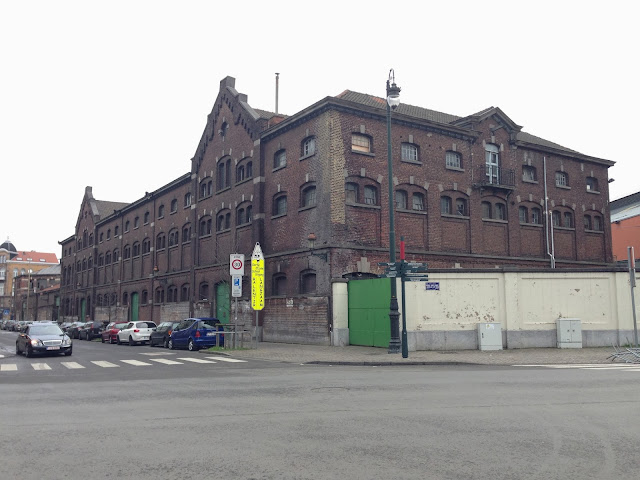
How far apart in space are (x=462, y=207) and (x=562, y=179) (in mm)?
9112

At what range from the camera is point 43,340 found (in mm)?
21656

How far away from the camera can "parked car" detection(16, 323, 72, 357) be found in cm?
2155

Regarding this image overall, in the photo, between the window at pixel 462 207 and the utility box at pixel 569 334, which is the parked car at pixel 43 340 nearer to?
the utility box at pixel 569 334

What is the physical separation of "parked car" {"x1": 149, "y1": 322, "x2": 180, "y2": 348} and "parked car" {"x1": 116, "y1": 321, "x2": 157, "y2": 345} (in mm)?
1570

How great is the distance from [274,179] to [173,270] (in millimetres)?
15929

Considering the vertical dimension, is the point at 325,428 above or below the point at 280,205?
below

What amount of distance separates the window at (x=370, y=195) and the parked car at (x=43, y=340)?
14.3 metres

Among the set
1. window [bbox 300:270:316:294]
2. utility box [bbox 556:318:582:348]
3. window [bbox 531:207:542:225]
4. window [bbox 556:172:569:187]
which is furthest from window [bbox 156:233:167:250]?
utility box [bbox 556:318:582:348]

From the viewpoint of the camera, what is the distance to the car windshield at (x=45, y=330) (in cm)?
2255

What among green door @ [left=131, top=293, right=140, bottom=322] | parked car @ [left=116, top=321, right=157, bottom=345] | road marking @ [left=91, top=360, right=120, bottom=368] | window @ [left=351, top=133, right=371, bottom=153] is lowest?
road marking @ [left=91, top=360, right=120, bottom=368]

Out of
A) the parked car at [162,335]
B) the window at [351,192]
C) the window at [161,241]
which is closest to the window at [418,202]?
the window at [351,192]

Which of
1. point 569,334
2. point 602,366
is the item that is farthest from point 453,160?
point 602,366

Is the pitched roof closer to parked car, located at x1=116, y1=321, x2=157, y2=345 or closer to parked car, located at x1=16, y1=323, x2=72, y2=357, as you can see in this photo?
parked car, located at x1=116, y1=321, x2=157, y2=345

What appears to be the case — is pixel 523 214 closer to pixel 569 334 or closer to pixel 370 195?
pixel 370 195
